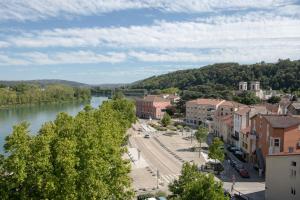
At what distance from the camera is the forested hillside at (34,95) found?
408 feet

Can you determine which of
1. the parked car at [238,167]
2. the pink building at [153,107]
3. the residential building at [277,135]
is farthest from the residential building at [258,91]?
the residential building at [277,135]

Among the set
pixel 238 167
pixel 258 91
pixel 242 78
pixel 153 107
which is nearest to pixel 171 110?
pixel 153 107

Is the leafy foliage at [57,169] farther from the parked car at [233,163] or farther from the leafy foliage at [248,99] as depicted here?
the leafy foliage at [248,99]

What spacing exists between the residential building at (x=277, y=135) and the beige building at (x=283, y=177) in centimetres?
453

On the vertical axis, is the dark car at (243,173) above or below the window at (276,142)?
below

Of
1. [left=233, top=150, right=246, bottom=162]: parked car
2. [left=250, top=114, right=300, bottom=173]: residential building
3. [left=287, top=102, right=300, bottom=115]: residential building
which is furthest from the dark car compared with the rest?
[left=287, top=102, right=300, bottom=115]: residential building

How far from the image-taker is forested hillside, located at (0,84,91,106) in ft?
408

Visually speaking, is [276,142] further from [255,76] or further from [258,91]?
[255,76]

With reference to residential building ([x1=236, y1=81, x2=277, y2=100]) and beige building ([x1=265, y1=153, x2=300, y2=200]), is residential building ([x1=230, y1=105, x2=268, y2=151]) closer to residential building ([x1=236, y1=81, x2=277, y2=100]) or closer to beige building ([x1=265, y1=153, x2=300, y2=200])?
beige building ([x1=265, y1=153, x2=300, y2=200])

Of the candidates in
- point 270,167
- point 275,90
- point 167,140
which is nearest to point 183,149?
point 167,140

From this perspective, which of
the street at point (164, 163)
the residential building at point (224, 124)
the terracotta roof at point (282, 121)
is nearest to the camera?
the street at point (164, 163)

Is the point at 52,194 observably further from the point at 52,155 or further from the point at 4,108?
the point at 4,108

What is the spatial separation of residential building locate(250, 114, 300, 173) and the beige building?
453cm

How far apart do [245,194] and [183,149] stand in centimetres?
1934
